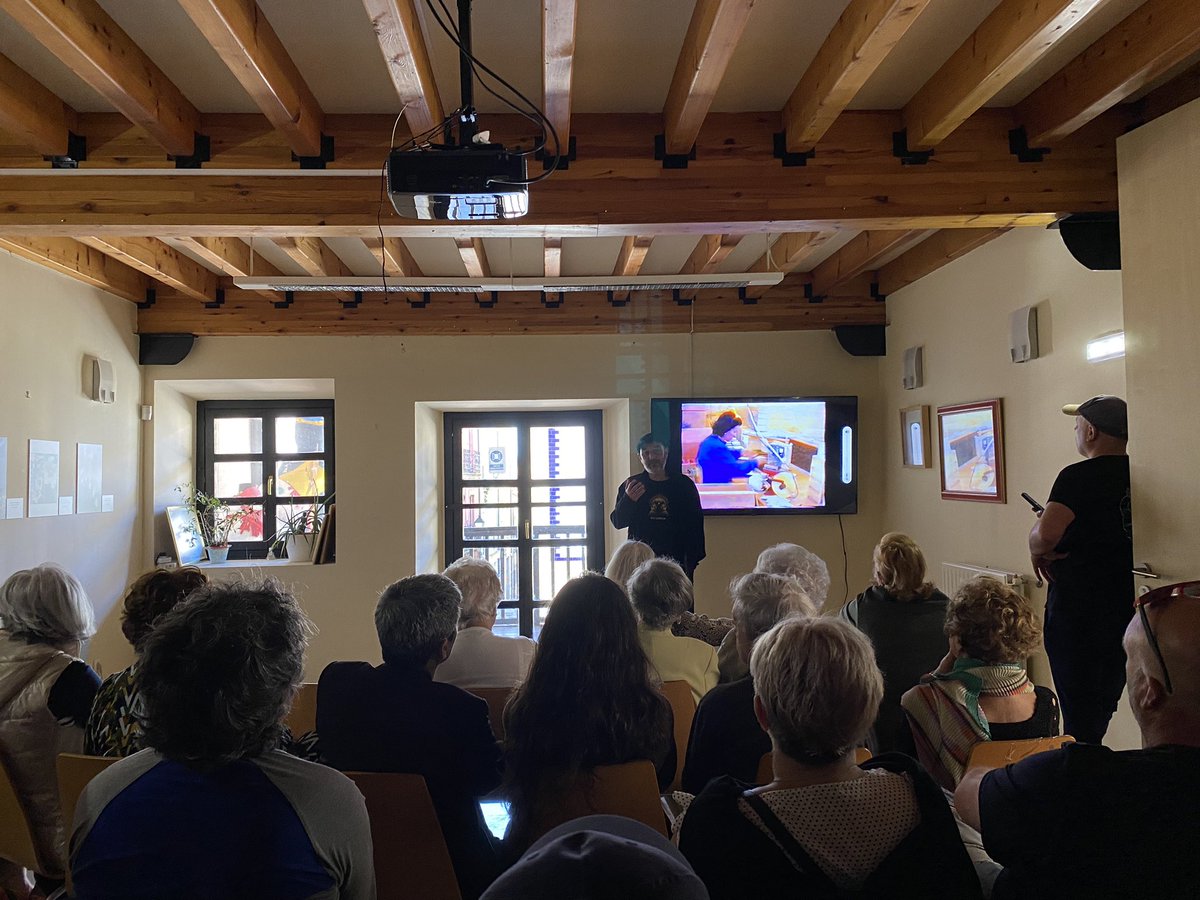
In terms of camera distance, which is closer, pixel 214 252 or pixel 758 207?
pixel 758 207

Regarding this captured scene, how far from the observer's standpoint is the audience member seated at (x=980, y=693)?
6.48 ft

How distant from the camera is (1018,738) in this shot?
199 cm

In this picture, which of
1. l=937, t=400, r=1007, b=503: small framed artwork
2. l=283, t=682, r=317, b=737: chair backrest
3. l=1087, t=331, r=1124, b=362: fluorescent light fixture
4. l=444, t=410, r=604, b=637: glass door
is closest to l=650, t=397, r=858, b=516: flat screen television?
l=937, t=400, r=1007, b=503: small framed artwork

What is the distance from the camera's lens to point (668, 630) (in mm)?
2771

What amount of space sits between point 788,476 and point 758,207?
2871 millimetres

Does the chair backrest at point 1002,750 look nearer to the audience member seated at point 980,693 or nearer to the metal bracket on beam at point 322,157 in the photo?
the audience member seated at point 980,693

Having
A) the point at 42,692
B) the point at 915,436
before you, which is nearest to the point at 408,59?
the point at 42,692

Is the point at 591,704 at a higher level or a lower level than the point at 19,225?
lower

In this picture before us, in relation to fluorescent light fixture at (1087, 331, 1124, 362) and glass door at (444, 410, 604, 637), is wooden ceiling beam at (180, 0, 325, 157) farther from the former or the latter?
glass door at (444, 410, 604, 637)

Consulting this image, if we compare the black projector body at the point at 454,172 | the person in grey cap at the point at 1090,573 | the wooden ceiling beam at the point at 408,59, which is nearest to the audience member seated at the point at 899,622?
the person in grey cap at the point at 1090,573

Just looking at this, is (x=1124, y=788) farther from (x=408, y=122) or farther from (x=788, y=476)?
(x=788, y=476)

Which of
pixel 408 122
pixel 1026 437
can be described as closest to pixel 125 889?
pixel 408 122

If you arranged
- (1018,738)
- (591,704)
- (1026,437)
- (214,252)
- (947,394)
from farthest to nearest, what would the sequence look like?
(947,394)
(214,252)
(1026,437)
(1018,738)
(591,704)

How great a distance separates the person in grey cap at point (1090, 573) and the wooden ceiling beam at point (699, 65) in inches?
70.3
